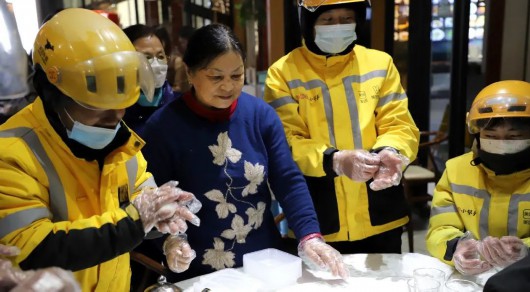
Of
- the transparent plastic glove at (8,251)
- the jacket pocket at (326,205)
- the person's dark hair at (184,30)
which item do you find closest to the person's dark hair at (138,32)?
the jacket pocket at (326,205)

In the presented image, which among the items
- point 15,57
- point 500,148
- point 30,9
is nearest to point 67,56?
point 15,57

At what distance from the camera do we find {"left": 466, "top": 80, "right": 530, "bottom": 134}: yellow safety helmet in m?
1.78

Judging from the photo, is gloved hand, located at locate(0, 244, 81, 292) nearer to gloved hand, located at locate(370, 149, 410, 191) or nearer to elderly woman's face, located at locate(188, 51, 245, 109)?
elderly woman's face, located at locate(188, 51, 245, 109)

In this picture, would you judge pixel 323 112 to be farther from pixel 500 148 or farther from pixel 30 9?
pixel 30 9

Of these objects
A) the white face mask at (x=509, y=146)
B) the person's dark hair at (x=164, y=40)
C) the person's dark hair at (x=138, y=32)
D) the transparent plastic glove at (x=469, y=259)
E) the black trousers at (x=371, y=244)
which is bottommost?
the black trousers at (x=371, y=244)

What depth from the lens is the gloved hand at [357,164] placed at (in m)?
1.81

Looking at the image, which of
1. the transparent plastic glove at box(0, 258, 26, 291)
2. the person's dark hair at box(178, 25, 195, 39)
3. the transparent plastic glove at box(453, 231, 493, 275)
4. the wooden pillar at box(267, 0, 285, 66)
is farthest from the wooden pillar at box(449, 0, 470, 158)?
the transparent plastic glove at box(0, 258, 26, 291)

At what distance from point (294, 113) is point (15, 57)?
3.96ft

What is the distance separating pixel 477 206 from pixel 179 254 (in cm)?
108

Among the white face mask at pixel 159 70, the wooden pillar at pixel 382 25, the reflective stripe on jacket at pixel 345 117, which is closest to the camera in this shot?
the reflective stripe on jacket at pixel 345 117

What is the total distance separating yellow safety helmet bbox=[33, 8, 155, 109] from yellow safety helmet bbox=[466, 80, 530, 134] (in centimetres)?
124

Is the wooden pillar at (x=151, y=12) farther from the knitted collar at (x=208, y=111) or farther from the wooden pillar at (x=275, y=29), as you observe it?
the knitted collar at (x=208, y=111)

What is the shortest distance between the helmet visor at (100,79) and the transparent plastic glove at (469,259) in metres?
1.17

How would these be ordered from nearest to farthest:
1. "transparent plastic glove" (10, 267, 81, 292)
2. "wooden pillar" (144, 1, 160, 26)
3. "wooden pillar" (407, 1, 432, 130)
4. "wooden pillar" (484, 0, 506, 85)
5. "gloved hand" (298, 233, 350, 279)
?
"transparent plastic glove" (10, 267, 81, 292), "gloved hand" (298, 233, 350, 279), "wooden pillar" (484, 0, 506, 85), "wooden pillar" (144, 1, 160, 26), "wooden pillar" (407, 1, 432, 130)
